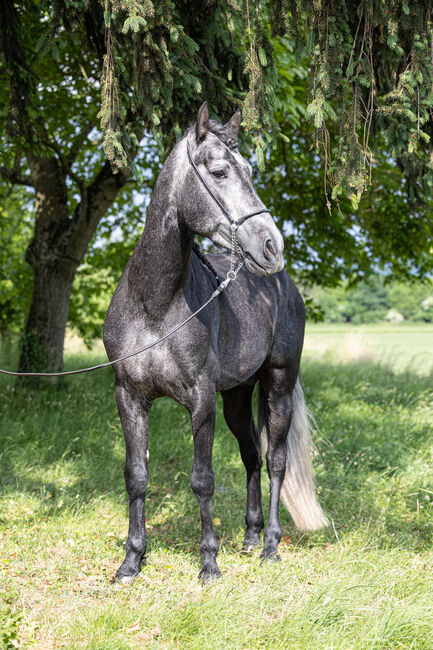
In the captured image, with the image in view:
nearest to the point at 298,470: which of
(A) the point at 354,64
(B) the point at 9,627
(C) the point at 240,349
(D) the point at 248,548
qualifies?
(D) the point at 248,548

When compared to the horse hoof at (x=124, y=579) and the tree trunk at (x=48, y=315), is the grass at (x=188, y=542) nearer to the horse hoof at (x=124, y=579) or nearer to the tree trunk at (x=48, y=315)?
the horse hoof at (x=124, y=579)

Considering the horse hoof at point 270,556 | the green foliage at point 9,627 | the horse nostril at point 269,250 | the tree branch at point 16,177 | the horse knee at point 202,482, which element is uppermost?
the tree branch at point 16,177

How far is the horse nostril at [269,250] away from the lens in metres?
3.07

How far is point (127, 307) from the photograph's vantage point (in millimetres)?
3654

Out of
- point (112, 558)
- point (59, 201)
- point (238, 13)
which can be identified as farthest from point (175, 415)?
point (238, 13)

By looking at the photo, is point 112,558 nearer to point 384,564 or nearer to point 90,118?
point 384,564

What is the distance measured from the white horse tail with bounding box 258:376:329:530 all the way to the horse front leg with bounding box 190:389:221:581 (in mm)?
1123

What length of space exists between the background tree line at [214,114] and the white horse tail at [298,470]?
5.62 feet

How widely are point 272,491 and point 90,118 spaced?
649 cm

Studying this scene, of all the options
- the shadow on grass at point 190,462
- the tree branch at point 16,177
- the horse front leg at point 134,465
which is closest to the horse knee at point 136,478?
the horse front leg at point 134,465

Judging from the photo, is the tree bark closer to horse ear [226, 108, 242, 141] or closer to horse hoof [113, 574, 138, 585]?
horse hoof [113, 574, 138, 585]

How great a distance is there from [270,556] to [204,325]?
174 cm

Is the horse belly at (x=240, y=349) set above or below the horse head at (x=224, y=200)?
below

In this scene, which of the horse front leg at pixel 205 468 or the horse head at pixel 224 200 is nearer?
the horse head at pixel 224 200
